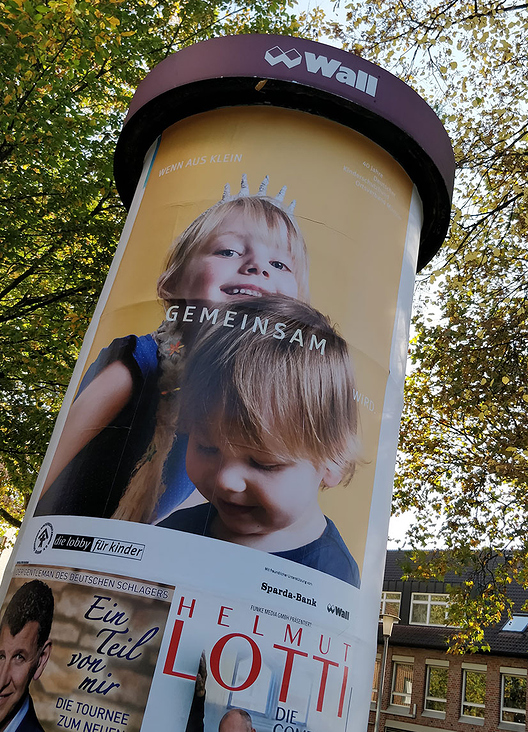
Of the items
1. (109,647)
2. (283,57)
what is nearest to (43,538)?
(109,647)

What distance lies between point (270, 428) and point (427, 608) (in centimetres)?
2947

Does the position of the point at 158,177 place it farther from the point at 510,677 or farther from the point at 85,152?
the point at 510,677

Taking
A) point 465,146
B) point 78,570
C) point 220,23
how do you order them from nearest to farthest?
point 78,570 → point 465,146 → point 220,23

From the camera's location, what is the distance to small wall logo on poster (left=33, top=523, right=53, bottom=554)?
12.8 feet

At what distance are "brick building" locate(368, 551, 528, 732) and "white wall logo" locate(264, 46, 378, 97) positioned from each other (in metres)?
22.2

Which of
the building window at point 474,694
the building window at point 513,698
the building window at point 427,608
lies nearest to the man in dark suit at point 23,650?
the building window at point 513,698

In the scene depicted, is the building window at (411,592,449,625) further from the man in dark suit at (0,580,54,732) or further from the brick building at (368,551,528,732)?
the man in dark suit at (0,580,54,732)

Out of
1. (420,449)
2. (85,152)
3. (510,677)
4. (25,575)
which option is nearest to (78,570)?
(25,575)

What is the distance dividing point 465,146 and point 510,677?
72.0 feet

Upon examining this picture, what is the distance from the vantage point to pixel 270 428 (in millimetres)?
3977

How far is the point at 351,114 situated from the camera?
196 inches

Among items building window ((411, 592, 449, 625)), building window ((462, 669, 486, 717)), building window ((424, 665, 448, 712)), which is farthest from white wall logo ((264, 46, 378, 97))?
building window ((411, 592, 449, 625))

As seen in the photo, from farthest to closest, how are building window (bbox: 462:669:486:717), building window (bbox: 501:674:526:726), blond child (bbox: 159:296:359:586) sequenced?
1. building window (bbox: 462:669:486:717)
2. building window (bbox: 501:674:526:726)
3. blond child (bbox: 159:296:359:586)

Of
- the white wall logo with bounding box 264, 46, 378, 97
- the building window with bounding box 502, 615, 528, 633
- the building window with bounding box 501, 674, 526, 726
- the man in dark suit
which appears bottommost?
the man in dark suit
